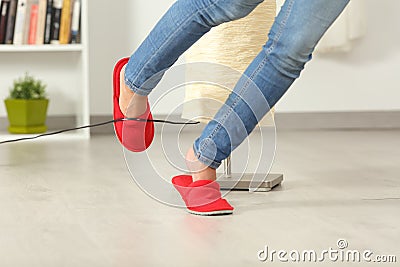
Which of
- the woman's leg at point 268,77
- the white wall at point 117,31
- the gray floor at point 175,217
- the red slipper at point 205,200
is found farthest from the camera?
the white wall at point 117,31

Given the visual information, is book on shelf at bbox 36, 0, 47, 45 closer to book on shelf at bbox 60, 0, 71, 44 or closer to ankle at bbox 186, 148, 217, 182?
book on shelf at bbox 60, 0, 71, 44

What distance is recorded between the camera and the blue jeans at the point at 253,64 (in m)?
1.45

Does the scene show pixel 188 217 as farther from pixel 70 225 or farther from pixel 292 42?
pixel 292 42

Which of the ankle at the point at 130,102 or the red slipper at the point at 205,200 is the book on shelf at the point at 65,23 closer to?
the ankle at the point at 130,102

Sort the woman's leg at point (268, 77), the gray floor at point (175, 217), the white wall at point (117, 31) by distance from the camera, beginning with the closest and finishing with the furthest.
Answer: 1. the gray floor at point (175, 217)
2. the woman's leg at point (268, 77)
3. the white wall at point (117, 31)

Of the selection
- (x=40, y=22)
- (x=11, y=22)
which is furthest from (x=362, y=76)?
(x=11, y=22)

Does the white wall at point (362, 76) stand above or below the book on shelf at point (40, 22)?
below

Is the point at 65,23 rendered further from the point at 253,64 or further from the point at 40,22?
the point at 253,64

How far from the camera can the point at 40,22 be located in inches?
126

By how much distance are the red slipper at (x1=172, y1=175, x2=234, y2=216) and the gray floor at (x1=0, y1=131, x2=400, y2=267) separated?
0.03 metres

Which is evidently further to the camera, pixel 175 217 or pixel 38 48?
pixel 38 48

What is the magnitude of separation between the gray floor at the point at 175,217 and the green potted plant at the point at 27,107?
28.3 inches

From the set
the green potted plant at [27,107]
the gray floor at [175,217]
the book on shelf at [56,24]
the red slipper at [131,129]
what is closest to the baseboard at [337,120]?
the green potted plant at [27,107]

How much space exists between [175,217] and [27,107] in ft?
5.75
